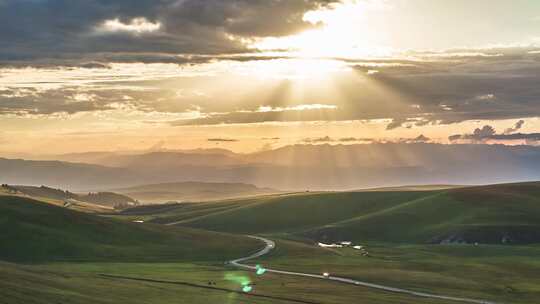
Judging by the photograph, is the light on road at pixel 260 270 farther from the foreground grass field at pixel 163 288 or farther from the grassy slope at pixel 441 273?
the grassy slope at pixel 441 273

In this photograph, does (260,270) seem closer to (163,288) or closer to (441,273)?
(441,273)

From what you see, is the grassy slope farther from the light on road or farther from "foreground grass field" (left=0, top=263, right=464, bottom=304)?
"foreground grass field" (left=0, top=263, right=464, bottom=304)

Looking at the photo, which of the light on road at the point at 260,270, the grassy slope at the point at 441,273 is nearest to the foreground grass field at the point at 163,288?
the light on road at the point at 260,270

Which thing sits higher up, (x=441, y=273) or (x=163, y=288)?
(x=163, y=288)

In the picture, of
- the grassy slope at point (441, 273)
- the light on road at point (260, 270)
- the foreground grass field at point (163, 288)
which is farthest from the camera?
the light on road at point (260, 270)

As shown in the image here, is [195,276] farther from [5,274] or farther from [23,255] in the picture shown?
[23,255]

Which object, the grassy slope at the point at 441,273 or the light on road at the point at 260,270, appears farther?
the light on road at the point at 260,270

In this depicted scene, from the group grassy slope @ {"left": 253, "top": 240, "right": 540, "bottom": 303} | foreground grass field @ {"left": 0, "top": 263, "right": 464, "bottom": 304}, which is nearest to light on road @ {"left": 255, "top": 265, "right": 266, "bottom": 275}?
foreground grass field @ {"left": 0, "top": 263, "right": 464, "bottom": 304}

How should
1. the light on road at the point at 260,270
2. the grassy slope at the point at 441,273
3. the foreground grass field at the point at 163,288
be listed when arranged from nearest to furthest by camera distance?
the foreground grass field at the point at 163,288 → the grassy slope at the point at 441,273 → the light on road at the point at 260,270

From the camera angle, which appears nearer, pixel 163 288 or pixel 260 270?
A: pixel 163 288

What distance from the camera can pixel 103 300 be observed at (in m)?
91.9

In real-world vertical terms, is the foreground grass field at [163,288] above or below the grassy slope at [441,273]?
above

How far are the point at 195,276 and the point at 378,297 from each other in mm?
36678

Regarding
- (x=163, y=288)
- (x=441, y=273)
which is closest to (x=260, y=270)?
(x=441, y=273)
